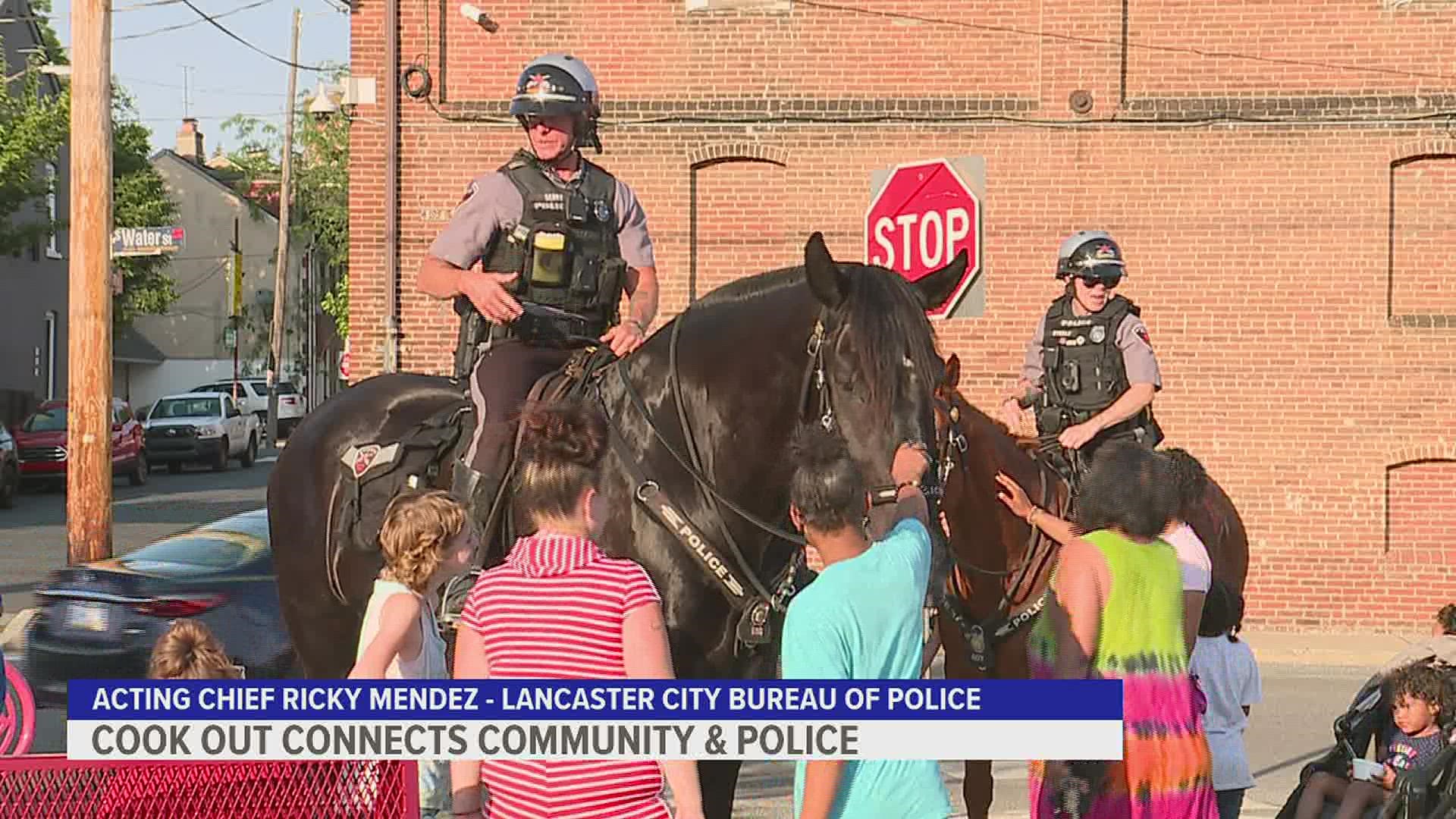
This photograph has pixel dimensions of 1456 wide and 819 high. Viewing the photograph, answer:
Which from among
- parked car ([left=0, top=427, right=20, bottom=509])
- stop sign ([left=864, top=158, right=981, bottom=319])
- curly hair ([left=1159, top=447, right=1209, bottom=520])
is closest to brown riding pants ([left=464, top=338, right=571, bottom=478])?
curly hair ([left=1159, top=447, right=1209, bottom=520])

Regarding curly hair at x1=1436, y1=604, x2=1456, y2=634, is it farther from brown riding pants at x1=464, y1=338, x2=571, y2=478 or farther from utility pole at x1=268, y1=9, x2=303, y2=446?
utility pole at x1=268, y1=9, x2=303, y2=446

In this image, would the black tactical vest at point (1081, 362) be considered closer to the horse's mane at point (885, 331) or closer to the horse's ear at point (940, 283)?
the horse's ear at point (940, 283)

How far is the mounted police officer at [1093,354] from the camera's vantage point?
33.0 feet

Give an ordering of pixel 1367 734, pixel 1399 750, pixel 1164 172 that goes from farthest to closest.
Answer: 1. pixel 1164 172
2. pixel 1367 734
3. pixel 1399 750

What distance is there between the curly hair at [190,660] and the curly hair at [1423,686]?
468cm

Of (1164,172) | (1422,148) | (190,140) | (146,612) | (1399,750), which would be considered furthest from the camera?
(190,140)

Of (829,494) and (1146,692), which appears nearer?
(829,494)

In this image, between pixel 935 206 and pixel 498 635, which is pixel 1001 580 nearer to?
pixel 498 635

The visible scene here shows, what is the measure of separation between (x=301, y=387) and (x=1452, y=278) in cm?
6402

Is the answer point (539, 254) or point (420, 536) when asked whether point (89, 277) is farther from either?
point (420, 536)

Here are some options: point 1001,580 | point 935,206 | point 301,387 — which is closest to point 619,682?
point 1001,580

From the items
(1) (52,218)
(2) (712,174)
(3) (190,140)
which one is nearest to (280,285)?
(1) (52,218)

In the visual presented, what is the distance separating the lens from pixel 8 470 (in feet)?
118

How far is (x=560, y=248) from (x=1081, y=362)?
3695 millimetres
